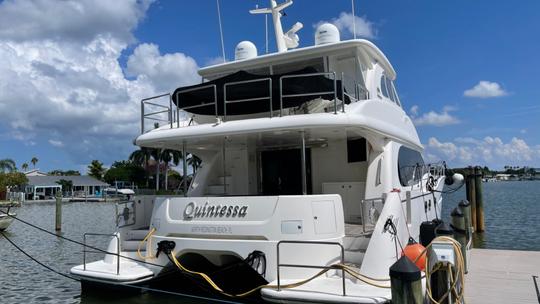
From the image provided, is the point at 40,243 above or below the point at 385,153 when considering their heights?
below

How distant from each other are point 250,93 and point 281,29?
3.93 meters

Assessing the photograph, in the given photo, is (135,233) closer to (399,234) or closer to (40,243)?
(399,234)

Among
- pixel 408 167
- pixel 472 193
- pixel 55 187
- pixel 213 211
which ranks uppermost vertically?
pixel 55 187

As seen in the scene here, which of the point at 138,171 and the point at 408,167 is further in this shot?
the point at 138,171

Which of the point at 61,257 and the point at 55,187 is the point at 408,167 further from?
the point at 55,187

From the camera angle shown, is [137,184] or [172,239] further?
[137,184]

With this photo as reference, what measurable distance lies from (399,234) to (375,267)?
1021 mm

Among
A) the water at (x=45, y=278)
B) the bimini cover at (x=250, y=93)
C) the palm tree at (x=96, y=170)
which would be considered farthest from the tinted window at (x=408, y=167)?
the palm tree at (x=96, y=170)

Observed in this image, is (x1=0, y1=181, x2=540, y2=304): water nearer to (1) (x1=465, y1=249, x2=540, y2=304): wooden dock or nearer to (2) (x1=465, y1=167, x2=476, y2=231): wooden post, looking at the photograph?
(2) (x1=465, y1=167, x2=476, y2=231): wooden post

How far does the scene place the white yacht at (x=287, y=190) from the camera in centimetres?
629

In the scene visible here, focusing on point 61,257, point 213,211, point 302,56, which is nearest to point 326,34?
point 302,56

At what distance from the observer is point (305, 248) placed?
6.29m

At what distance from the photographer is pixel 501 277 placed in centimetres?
816

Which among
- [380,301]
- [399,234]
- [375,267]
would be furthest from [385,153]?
[380,301]
